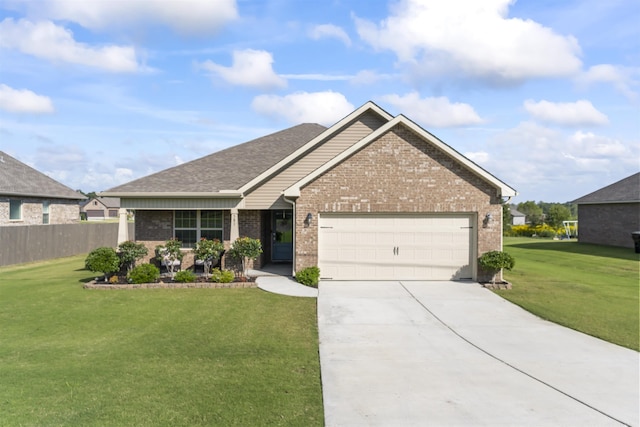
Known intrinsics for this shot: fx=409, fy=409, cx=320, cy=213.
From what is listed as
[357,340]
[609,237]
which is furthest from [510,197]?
[609,237]

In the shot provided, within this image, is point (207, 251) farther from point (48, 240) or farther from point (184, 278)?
point (48, 240)

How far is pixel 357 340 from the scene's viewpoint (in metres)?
8.39

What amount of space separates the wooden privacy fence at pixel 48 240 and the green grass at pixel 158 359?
30.5 ft

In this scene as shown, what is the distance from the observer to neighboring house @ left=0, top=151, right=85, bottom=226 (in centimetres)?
2355

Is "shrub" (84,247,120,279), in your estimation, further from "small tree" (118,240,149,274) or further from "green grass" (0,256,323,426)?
"green grass" (0,256,323,426)

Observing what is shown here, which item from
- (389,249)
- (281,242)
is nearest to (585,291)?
(389,249)

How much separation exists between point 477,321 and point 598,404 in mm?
4200

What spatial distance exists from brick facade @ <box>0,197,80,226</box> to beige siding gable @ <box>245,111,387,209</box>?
16735mm

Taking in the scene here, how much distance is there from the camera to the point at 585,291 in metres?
13.3

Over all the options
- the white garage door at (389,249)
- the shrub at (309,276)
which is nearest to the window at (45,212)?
the shrub at (309,276)

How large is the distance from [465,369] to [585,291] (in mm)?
8837

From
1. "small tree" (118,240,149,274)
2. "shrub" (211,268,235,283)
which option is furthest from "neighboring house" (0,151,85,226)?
"shrub" (211,268,235,283)

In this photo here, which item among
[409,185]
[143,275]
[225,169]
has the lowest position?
[143,275]

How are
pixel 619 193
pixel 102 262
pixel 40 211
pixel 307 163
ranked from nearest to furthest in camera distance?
1. pixel 102 262
2. pixel 307 163
3. pixel 40 211
4. pixel 619 193
